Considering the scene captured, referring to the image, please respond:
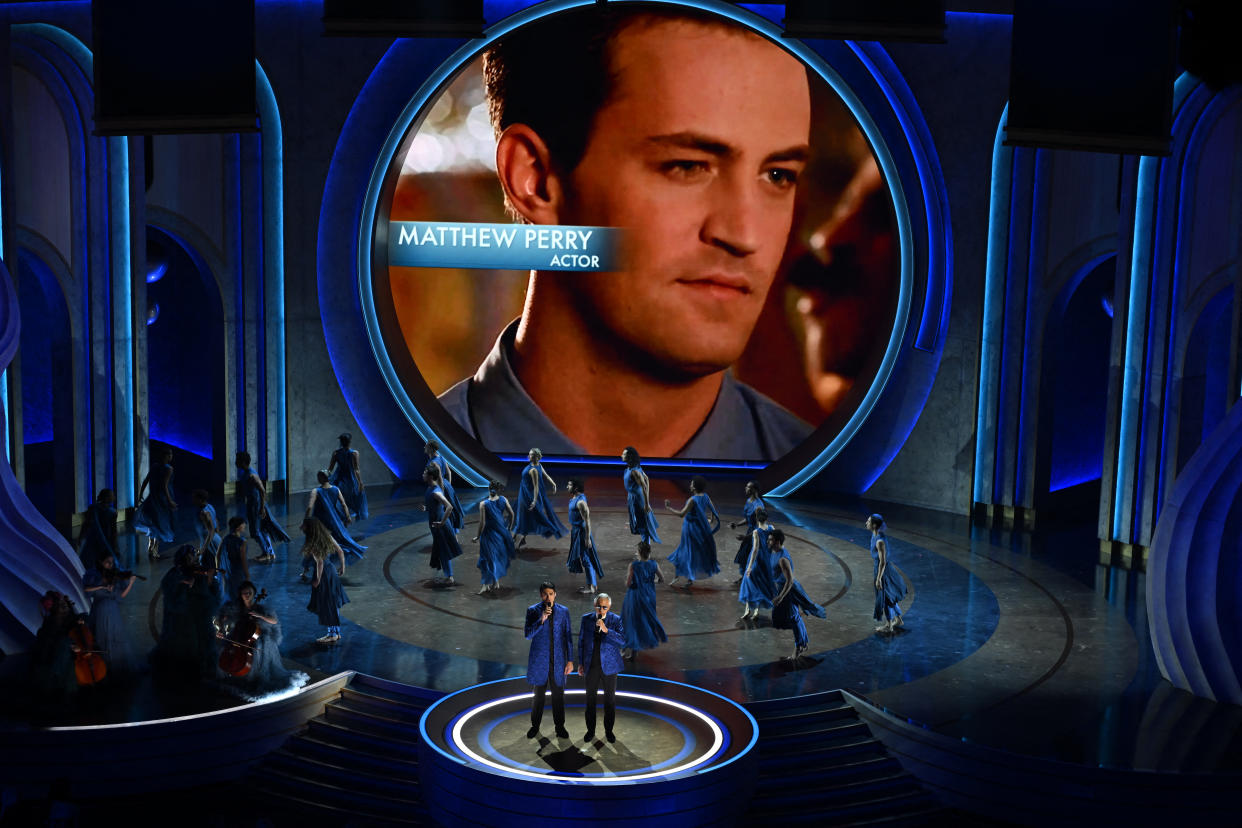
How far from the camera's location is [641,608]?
11406 millimetres

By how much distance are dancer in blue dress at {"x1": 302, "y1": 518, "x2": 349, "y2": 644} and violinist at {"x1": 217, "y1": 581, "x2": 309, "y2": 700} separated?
93cm

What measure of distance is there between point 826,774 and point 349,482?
319 inches

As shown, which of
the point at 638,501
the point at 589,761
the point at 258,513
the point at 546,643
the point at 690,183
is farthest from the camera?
the point at 690,183

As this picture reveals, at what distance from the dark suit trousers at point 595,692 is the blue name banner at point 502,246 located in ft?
30.5

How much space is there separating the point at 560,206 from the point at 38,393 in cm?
909

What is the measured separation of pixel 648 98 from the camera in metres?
17.5

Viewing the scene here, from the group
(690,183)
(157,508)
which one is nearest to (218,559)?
(157,508)

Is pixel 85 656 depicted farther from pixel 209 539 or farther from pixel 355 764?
pixel 355 764

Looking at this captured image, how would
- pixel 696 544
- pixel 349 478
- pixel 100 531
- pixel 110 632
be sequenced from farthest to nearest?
pixel 349 478, pixel 696 544, pixel 100 531, pixel 110 632

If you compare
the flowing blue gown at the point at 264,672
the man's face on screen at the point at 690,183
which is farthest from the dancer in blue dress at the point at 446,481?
the man's face on screen at the point at 690,183

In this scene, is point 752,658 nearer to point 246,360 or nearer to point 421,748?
point 421,748

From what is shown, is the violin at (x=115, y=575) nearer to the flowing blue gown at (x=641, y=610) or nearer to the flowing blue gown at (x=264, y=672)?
the flowing blue gown at (x=264, y=672)

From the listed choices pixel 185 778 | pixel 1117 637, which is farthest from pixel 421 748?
pixel 1117 637

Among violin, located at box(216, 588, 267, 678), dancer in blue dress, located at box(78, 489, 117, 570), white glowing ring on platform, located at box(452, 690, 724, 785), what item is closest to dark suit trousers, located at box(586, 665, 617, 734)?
white glowing ring on platform, located at box(452, 690, 724, 785)
